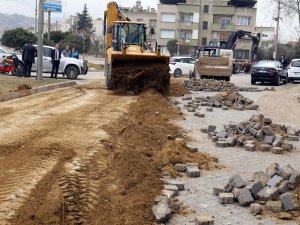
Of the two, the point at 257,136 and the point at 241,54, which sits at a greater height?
the point at 241,54

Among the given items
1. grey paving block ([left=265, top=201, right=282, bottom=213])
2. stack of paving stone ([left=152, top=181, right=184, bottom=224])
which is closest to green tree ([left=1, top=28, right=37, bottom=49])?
stack of paving stone ([left=152, top=181, right=184, bottom=224])

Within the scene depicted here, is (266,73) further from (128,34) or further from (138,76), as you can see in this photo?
(138,76)

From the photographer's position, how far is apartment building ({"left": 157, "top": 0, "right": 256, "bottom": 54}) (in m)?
83.4

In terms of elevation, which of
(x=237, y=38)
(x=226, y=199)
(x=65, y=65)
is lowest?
(x=226, y=199)

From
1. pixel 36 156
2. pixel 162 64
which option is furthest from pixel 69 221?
pixel 162 64

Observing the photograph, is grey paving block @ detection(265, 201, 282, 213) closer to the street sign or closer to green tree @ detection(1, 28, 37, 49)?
the street sign

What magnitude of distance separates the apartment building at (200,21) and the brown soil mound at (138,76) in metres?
65.4

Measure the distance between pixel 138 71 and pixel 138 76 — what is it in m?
0.19

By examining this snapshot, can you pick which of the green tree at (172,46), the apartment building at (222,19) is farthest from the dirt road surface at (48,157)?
the apartment building at (222,19)

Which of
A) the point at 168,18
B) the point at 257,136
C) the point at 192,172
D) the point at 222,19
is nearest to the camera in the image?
the point at 192,172

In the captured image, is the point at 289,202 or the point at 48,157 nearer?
the point at 289,202

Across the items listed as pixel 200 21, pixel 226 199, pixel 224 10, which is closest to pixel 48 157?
pixel 226 199

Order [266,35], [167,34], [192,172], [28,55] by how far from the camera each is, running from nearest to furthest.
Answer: [192,172]
[28,55]
[167,34]
[266,35]

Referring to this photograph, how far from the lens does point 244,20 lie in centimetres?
8412
